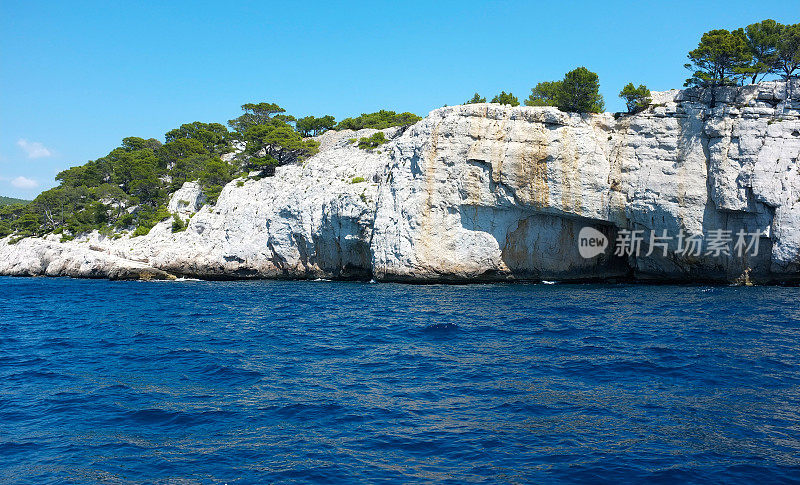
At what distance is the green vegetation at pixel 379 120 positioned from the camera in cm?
6750

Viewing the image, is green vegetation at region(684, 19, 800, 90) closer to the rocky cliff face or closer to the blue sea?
the rocky cliff face

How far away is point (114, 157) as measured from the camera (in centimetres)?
7894

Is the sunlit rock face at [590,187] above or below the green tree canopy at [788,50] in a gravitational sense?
below

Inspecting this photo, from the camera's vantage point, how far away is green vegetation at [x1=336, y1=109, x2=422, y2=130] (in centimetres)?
6750

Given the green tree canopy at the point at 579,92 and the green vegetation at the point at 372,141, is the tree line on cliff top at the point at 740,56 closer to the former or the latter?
the green tree canopy at the point at 579,92

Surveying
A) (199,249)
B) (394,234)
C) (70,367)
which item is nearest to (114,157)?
(199,249)

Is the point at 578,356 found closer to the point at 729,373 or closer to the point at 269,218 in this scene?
the point at 729,373

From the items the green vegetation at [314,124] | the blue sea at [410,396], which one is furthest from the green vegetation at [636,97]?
the green vegetation at [314,124]

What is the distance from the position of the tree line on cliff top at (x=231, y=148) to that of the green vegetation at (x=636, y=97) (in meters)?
0.07

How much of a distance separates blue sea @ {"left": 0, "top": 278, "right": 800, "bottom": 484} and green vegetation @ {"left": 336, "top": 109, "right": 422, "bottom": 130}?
46771 millimetres

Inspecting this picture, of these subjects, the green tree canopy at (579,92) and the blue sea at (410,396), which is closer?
the blue sea at (410,396)

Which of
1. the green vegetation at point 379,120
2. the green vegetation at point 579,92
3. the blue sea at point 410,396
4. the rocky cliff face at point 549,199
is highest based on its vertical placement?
the green vegetation at point 379,120

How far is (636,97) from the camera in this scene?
1452 inches

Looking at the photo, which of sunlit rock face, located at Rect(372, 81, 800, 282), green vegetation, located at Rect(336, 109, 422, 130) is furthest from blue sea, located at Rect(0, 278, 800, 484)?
green vegetation, located at Rect(336, 109, 422, 130)
